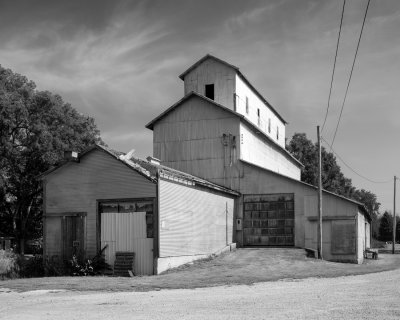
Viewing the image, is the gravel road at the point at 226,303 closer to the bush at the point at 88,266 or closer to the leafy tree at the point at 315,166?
the bush at the point at 88,266

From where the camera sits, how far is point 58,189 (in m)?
28.0

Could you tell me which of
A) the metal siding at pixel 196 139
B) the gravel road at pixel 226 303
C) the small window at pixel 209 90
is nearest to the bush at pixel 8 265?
the gravel road at pixel 226 303

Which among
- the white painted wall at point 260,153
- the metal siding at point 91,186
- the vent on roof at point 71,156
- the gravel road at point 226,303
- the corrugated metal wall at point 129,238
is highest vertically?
the white painted wall at point 260,153

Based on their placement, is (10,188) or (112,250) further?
(10,188)

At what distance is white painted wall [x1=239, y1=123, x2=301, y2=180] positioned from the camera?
38.3 m

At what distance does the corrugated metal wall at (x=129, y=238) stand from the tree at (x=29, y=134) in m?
22.5

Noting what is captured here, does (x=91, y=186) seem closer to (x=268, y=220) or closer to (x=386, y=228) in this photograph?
(x=268, y=220)

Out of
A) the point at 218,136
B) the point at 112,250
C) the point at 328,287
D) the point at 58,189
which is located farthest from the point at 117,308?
the point at 218,136

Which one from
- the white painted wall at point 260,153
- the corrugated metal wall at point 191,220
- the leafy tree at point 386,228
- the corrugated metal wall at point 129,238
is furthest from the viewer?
the leafy tree at point 386,228

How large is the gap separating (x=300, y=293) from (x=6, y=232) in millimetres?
43632

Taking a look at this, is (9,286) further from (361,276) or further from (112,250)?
(361,276)

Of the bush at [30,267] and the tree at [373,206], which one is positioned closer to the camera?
the bush at [30,267]

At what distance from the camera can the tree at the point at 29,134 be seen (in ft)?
152

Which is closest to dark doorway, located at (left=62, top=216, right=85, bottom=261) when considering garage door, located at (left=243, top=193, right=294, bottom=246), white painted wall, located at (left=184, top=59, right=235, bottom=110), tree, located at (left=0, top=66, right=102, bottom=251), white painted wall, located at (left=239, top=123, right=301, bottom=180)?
garage door, located at (left=243, top=193, right=294, bottom=246)
